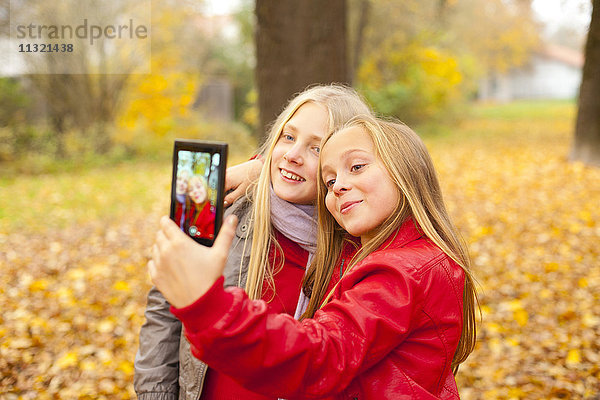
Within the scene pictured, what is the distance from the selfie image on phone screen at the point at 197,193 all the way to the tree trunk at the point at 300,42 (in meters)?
3.10

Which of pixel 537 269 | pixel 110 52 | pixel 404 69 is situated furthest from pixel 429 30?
pixel 537 269

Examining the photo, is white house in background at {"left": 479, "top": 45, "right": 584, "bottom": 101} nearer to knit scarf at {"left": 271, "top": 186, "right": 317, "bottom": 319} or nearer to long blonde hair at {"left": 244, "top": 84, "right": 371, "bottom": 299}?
long blonde hair at {"left": 244, "top": 84, "right": 371, "bottom": 299}

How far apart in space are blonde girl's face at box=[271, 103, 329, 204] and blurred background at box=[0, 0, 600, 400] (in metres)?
2.49

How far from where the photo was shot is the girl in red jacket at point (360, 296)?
115cm

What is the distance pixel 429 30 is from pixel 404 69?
69.0 inches

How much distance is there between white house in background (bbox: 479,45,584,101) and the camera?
218 ft

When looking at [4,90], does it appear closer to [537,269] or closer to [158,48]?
[158,48]

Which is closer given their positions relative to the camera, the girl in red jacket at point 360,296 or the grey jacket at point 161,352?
the girl in red jacket at point 360,296

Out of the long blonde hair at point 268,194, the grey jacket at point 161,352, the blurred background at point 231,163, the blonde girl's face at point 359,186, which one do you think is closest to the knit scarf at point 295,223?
the long blonde hair at point 268,194

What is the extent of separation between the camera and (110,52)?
14500 millimetres

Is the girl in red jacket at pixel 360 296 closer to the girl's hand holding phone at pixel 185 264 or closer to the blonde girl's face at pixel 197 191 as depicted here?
the girl's hand holding phone at pixel 185 264

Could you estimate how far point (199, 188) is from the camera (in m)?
1.26

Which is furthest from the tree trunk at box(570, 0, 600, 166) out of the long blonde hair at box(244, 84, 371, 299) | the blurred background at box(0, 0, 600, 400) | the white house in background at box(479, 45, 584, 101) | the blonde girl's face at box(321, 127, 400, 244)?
the white house in background at box(479, 45, 584, 101)

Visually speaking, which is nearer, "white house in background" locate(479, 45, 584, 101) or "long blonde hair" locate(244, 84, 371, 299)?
"long blonde hair" locate(244, 84, 371, 299)
